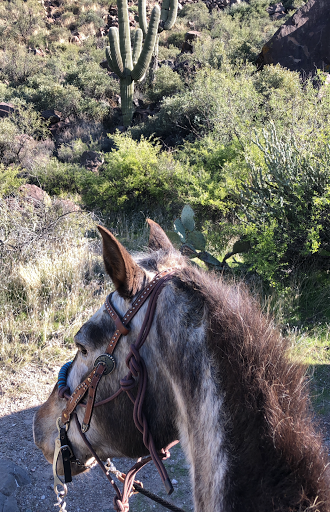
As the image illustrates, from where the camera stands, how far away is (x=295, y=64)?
1583cm

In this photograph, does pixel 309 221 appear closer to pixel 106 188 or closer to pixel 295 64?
pixel 106 188

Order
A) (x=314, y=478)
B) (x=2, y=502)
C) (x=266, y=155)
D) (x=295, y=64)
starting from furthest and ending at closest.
Answer: (x=295, y=64) < (x=266, y=155) < (x=2, y=502) < (x=314, y=478)

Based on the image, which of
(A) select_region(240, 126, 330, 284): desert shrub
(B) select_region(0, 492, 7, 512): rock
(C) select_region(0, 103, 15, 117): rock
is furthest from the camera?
(C) select_region(0, 103, 15, 117): rock

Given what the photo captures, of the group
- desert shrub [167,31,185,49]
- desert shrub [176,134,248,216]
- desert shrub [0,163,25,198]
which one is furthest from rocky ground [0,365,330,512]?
desert shrub [167,31,185,49]

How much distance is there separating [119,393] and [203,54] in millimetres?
21257

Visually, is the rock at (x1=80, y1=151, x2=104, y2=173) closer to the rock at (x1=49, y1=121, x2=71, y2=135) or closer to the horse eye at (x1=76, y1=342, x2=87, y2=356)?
the rock at (x1=49, y1=121, x2=71, y2=135)

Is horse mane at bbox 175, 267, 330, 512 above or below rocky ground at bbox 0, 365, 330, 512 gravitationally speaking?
above

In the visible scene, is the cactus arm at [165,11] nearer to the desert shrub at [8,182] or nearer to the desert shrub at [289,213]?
the desert shrub at [8,182]

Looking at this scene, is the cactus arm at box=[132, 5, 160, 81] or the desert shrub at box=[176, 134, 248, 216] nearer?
the desert shrub at box=[176, 134, 248, 216]

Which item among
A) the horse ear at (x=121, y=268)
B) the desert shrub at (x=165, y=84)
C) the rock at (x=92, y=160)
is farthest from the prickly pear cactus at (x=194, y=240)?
the desert shrub at (x=165, y=84)

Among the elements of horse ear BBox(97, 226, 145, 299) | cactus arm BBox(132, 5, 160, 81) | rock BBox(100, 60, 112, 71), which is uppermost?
cactus arm BBox(132, 5, 160, 81)

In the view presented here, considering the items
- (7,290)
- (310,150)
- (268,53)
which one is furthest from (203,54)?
(7,290)

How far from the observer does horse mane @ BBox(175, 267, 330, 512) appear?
3.17ft

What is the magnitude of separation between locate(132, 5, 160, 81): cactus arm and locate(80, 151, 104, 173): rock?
21.8 feet
